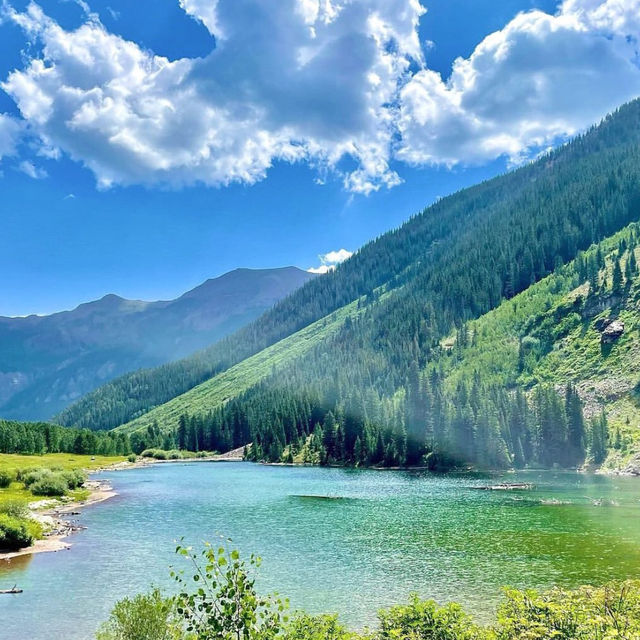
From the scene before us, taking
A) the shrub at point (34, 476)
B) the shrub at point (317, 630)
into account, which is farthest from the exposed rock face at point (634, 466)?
the shrub at point (317, 630)

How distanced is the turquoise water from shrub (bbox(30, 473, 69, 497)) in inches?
551

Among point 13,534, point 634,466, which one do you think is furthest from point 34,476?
point 634,466

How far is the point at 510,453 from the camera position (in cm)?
18662

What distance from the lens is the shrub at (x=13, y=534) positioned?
68.0 meters

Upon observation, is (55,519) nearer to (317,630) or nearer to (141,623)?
(141,623)

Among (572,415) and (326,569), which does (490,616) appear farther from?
(572,415)

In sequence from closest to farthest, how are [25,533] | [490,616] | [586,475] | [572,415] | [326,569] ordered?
[490,616], [326,569], [25,533], [586,475], [572,415]

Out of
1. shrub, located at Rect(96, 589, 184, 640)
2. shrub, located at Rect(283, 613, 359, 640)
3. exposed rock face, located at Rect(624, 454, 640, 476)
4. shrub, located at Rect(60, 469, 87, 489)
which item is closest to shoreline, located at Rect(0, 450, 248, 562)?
shrub, located at Rect(60, 469, 87, 489)

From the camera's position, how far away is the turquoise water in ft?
161

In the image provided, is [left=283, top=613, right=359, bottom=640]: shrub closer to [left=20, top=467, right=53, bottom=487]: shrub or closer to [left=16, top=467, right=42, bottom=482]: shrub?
[left=20, top=467, right=53, bottom=487]: shrub

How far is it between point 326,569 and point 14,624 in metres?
30.6

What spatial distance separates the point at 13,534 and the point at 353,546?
4439 cm

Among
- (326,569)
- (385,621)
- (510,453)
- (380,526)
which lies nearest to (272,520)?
(380,526)

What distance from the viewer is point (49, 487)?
11875 cm
